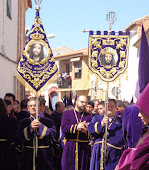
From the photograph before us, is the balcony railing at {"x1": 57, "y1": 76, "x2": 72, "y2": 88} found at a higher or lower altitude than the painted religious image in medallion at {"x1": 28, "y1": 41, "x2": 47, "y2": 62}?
higher

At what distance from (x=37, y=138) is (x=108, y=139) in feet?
4.66

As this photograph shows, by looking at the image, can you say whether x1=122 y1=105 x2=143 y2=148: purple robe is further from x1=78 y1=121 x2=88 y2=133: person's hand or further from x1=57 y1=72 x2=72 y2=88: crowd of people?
x1=57 y1=72 x2=72 y2=88: crowd of people

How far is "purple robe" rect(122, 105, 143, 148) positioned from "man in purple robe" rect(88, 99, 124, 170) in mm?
1081

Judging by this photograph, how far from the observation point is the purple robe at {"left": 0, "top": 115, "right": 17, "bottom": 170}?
6.65 m

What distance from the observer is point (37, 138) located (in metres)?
6.93

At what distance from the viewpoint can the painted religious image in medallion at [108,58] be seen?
29.2 ft

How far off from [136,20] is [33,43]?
20.8 metres

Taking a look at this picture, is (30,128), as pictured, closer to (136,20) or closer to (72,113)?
(72,113)

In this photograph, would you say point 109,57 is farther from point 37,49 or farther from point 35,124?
point 35,124

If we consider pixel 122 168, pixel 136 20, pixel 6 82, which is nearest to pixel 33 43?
pixel 122 168

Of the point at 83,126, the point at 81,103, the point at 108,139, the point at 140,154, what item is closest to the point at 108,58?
the point at 81,103

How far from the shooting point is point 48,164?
6965 millimetres

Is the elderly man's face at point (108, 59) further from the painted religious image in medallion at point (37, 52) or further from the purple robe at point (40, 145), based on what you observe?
the purple robe at point (40, 145)

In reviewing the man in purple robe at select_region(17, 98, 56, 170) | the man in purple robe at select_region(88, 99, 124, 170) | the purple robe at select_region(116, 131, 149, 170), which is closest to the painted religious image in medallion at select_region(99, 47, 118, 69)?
the man in purple robe at select_region(88, 99, 124, 170)
